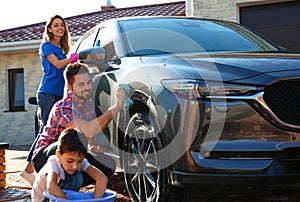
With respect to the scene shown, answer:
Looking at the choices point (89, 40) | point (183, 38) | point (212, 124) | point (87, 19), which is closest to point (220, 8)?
point (89, 40)

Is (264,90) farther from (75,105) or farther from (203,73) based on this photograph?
(75,105)

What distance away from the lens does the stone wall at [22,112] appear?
1391 cm

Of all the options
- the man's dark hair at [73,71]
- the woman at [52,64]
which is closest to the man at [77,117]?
the man's dark hair at [73,71]

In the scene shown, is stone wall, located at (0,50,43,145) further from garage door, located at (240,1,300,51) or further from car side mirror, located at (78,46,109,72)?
car side mirror, located at (78,46,109,72)

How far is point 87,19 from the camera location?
1577 cm

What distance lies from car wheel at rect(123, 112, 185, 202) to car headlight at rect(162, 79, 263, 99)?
38 centimetres

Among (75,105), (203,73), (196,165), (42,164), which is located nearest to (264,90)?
(203,73)

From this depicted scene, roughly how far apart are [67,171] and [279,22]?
7459mm

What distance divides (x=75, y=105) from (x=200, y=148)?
108cm

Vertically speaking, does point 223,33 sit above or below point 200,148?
above

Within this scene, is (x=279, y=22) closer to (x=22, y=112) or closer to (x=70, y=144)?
(x=70, y=144)

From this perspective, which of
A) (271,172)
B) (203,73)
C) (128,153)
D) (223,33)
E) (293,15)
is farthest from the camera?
(293,15)

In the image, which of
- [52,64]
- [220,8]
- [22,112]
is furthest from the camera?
[22,112]

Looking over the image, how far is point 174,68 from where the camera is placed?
3264 mm
